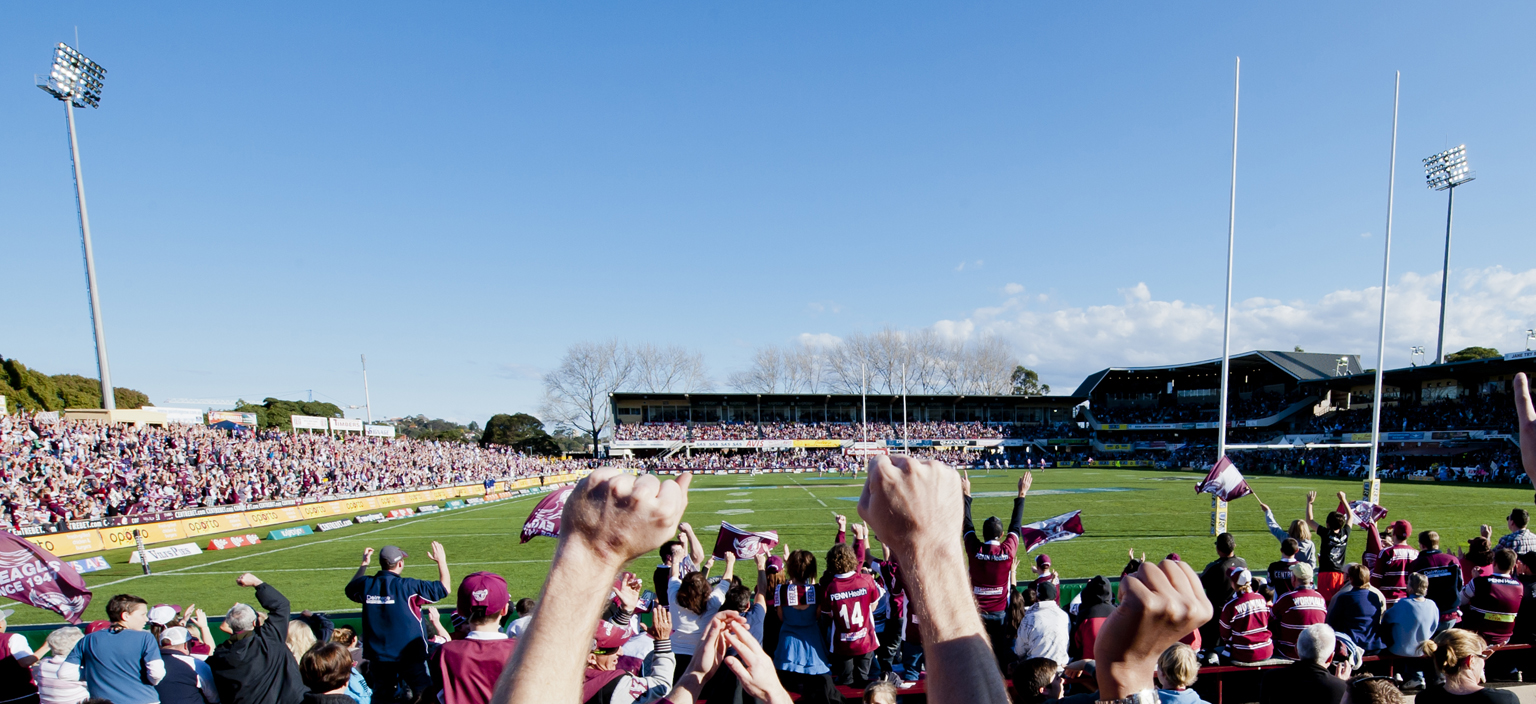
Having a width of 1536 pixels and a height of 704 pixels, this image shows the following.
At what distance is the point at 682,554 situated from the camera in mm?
7277

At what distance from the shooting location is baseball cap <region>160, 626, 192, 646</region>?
5770mm

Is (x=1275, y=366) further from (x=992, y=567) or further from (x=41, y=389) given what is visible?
(x=41, y=389)

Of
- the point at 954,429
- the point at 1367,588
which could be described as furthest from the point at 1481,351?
the point at 1367,588

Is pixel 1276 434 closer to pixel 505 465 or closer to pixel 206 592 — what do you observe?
pixel 505 465

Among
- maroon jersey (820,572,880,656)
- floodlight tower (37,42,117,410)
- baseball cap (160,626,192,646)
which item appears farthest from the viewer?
floodlight tower (37,42,117,410)

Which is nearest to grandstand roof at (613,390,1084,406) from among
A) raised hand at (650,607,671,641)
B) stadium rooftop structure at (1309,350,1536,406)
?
stadium rooftop structure at (1309,350,1536,406)

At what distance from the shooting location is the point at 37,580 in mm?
5684

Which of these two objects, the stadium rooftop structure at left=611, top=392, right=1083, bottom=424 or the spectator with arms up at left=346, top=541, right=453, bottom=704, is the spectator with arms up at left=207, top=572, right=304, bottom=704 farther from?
the stadium rooftop structure at left=611, top=392, right=1083, bottom=424

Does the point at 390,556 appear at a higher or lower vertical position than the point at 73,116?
lower

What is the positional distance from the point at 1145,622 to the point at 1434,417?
6216cm

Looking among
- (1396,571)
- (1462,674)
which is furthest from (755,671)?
(1396,571)

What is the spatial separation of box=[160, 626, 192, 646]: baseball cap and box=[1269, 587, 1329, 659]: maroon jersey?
940 centimetres

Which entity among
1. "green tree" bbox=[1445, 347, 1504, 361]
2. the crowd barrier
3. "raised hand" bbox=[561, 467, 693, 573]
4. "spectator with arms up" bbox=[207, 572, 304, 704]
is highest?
"green tree" bbox=[1445, 347, 1504, 361]

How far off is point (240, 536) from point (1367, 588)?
86.5 feet
